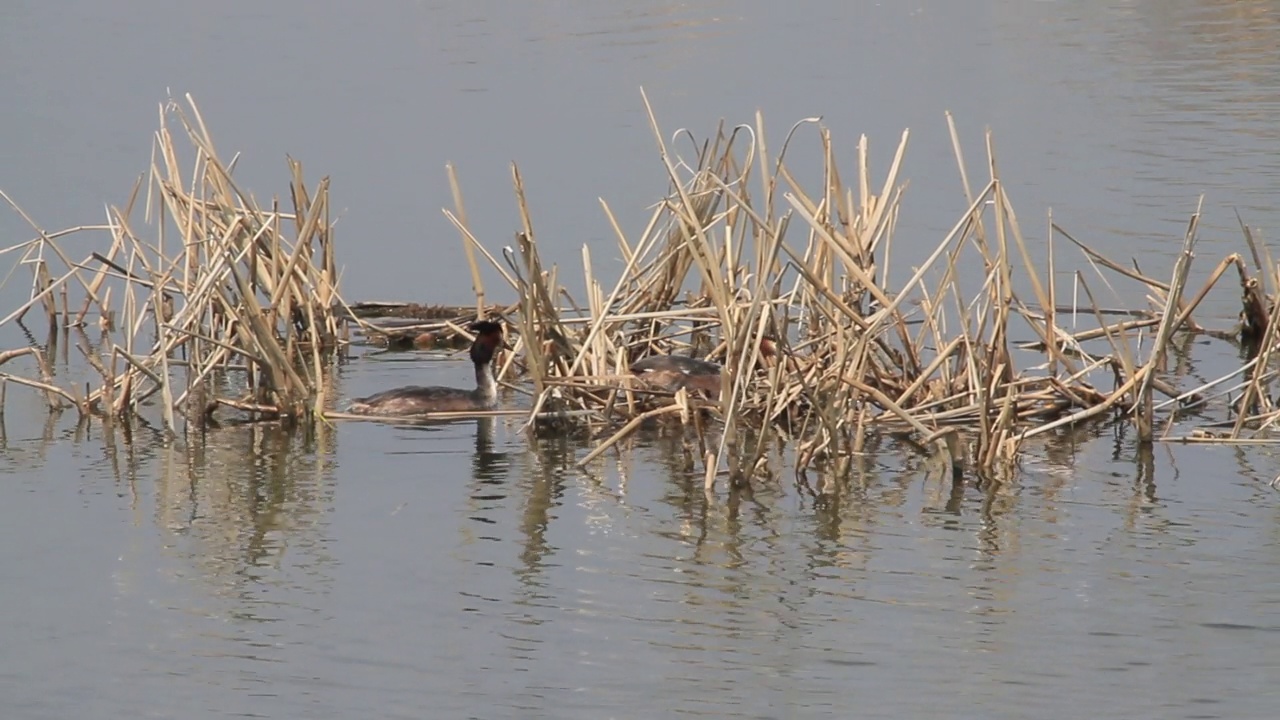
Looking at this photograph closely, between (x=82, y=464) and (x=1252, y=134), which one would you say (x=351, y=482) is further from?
(x=1252, y=134)

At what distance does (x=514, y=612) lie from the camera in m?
7.71

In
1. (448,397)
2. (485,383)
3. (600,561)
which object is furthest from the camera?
(485,383)

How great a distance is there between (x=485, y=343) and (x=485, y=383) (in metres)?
0.22

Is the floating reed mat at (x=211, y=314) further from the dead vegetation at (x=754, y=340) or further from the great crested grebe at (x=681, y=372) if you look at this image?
the great crested grebe at (x=681, y=372)

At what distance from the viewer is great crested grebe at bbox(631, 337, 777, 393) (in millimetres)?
10828

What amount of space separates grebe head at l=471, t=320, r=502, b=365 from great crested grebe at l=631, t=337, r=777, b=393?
2.60 ft

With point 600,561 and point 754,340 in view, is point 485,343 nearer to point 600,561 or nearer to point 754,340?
point 754,340

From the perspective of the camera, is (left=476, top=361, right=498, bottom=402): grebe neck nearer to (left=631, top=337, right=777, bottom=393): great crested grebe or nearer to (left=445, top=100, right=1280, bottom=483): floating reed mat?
(left=445, top=100, right=1280, bottom=483): floating reed mat

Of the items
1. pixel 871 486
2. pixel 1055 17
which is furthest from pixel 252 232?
pixel 1055 17

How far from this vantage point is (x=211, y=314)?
11.4m

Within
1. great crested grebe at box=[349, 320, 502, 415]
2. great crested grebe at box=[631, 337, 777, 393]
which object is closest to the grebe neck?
great crested grebe at box=[349, 320, 502, 415]

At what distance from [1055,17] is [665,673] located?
78.7 feet

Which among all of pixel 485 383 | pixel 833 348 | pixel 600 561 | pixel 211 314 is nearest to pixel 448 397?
pixel 485 383

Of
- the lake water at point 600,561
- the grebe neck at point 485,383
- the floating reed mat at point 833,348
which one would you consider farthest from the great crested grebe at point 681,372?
the grebe neck at point 485,383
